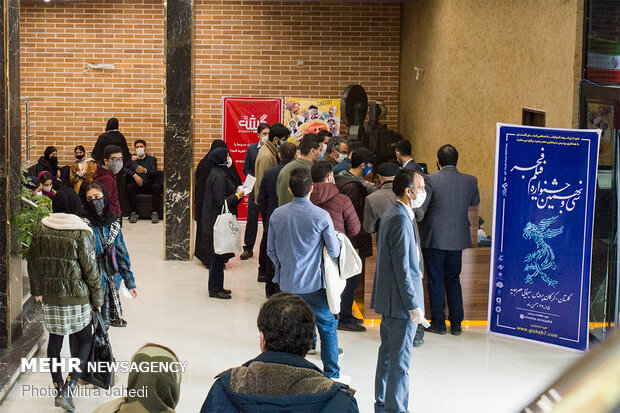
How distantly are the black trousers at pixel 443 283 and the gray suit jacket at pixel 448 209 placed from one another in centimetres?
13

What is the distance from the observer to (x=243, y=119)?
12.8m

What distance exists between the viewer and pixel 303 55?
13.3 m

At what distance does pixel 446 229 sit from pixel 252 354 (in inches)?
74.1

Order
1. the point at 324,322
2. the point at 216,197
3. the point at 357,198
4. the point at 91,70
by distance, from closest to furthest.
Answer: the point at 324,322 < the point at 357,198 < the point at 216,197 < the point at 91,70

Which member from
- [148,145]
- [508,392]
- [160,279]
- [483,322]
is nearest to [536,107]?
[483,322]

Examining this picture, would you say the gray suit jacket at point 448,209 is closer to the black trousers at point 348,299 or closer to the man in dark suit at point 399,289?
the black trousers at point 348,299

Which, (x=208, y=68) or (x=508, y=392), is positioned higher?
(x=208, y=68)

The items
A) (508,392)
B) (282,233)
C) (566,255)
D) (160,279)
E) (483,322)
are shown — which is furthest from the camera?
(160,279)

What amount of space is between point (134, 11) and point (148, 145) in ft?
7.36

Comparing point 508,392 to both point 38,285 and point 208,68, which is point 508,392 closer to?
point 38,285

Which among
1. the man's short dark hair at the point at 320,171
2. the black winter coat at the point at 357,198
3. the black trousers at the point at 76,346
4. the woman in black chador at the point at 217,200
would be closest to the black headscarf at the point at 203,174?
the woman in black chador at the point at 217,200

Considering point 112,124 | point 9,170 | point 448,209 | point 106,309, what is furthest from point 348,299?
point 112,124

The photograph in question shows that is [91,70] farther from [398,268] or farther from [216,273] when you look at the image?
[398,268]

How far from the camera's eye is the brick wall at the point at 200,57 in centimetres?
1316
